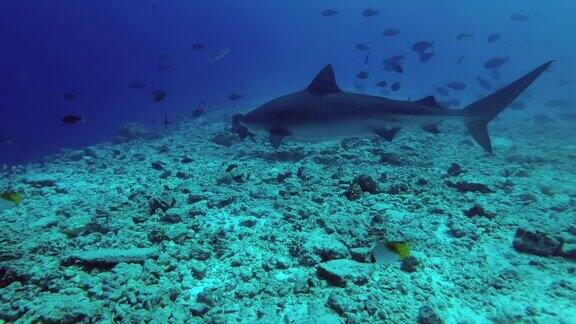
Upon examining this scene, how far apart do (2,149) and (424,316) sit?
4411 centimetres

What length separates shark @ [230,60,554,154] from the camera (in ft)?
24.4

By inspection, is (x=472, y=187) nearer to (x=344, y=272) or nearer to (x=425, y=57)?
(x=344, y=272)

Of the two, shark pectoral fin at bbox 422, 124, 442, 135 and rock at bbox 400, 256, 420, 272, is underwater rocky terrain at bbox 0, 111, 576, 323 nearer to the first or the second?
rock at bbox 400, 256, 420, 272

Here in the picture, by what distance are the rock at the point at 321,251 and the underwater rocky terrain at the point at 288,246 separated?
2 centimetres

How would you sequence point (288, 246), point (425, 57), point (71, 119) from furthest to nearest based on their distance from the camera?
point (425, 57)
point (71, 119)
point (288, 246)

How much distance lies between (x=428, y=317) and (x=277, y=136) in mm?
5334

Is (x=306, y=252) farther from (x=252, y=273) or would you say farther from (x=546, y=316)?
(x=546, y=316)

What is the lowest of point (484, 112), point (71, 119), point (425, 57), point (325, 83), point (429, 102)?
point (484, 112)

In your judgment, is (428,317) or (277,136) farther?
(277,136)

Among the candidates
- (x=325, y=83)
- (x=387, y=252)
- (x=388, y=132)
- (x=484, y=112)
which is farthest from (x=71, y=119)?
(x=484, y=112)

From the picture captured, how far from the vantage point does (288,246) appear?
464cm

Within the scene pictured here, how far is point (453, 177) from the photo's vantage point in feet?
25.2

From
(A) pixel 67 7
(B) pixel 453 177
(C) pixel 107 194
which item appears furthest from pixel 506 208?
(A) pixel 67 7

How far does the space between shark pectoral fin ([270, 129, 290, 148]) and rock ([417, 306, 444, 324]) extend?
5.13 metres
